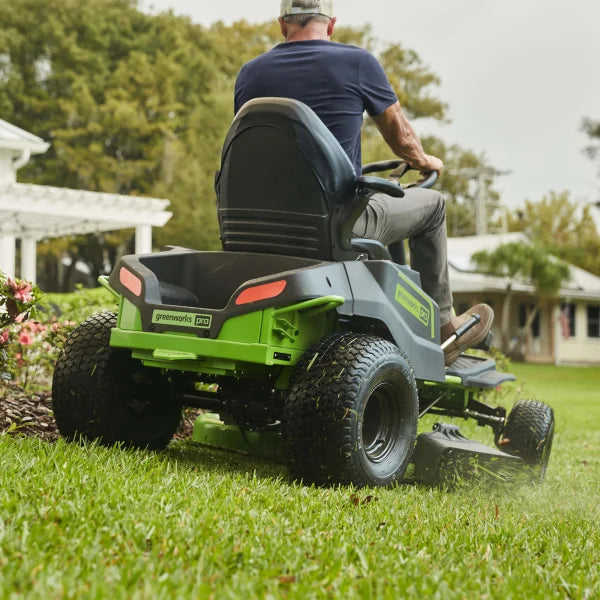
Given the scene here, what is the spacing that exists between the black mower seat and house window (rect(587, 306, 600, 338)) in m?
35.7

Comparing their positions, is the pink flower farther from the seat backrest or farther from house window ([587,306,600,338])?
house window ([587,306,600,338])

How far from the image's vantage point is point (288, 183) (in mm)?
3820

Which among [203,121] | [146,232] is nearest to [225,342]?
[146,232]

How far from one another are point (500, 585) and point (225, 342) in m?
1.46

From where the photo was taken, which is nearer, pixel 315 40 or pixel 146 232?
pixel 315 40

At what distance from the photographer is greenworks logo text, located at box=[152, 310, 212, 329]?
3.64m

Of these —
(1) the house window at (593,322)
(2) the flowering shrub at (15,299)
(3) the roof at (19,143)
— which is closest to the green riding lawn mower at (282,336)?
(2) the flowering shrub at (15,299)

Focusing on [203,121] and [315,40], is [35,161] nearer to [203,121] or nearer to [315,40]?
[203,121]

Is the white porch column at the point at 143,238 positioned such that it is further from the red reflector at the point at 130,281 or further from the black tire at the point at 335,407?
the black tire at the point at 335,407

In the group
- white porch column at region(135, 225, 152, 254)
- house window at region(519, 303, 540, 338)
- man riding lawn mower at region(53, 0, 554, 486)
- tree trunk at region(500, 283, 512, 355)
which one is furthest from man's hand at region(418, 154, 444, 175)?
house window at region(519, 303, 540, 338)

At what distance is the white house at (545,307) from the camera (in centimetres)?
3475

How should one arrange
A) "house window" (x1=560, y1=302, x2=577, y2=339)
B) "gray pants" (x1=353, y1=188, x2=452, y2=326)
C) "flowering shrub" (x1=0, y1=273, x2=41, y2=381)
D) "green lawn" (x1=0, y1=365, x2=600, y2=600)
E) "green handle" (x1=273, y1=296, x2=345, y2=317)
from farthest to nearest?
1. "house window" (x1=560, y1=302, x2=577, y2=339)
2. "flowering shrub" (x1=0, y1=273, x2=41, y2=381)
3. "gray pants" (x1=353, y1=188, x2=452, y2=326)
4. "green handle" (x1=273, y1=296, x2=345, y2=317)
5. "green lawn" (x1=0, y1=365, x2=600, y2=600)

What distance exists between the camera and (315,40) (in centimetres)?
403

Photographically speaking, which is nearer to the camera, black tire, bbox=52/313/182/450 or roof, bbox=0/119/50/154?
black tire, bbox=52/313/182/450
